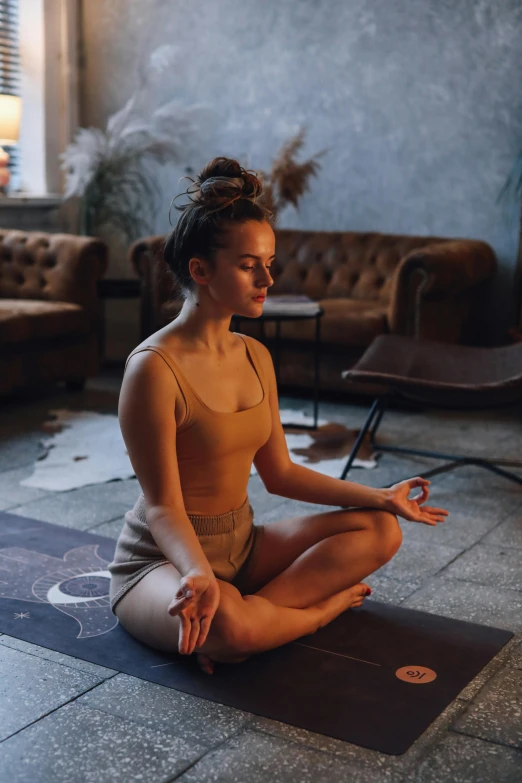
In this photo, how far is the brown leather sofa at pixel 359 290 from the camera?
4.62m

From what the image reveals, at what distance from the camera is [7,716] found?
1.81m

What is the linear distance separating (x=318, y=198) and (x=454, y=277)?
1.32m

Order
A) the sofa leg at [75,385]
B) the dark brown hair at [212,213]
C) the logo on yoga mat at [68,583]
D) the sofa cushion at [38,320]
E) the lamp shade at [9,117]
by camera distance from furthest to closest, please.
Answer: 1. the lamp shade at [9,117]
2. the sofa leg at [75,385]
3. the sofa cushion at [38,320]
4. the logo on yoga mat at [68,583]
5. the dark brown hair at [212,213]

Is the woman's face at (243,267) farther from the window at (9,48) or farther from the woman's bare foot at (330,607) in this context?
the window at (9,48)

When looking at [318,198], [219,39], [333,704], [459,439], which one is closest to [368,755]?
[333,704]

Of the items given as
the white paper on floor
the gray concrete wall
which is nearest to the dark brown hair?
the white paper on floor

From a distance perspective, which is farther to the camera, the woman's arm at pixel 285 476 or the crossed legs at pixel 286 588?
the woman's arm at pixel 285 476

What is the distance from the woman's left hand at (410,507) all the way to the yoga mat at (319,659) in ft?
0.97

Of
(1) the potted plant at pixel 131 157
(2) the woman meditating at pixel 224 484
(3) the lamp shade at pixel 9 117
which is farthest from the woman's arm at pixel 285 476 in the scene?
(1) the potted plant at pixel 131 157

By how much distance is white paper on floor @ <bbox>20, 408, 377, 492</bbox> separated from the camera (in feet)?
11.3

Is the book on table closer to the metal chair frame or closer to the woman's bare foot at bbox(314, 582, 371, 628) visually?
the metal chair frame

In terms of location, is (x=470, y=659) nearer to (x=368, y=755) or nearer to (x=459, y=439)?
(x=368, y=755)

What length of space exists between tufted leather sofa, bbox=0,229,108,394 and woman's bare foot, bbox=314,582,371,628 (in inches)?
106

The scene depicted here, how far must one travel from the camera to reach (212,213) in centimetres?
192
